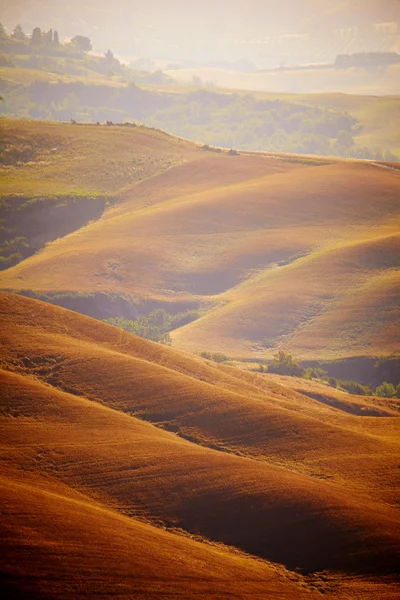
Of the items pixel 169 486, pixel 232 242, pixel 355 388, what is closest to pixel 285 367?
pixel 355 388

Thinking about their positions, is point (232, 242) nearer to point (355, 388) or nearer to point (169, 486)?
point (355, 388)

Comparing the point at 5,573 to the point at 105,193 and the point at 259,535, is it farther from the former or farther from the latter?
the point at 105,193

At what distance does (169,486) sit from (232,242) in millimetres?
65605

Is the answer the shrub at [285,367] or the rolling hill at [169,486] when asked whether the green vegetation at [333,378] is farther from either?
the rolling hill at [169,486]

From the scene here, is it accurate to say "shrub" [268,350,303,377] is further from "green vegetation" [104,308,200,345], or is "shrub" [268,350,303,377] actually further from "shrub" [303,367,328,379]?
"green vegetation" [104,308,200,345]

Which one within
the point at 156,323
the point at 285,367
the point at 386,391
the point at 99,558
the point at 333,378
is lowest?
the point at 156,323

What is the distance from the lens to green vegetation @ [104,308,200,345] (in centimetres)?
6881

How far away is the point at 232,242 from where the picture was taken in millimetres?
88188

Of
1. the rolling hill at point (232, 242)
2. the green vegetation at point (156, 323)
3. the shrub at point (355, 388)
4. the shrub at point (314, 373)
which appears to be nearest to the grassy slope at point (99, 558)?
the shrub at point (314, 373)

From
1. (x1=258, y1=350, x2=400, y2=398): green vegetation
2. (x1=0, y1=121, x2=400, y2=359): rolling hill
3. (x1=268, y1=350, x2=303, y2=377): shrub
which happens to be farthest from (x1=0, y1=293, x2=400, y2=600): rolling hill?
(x1=0, y1=121, x2=400, y2=359): rolling hill

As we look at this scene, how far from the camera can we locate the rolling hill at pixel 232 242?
70.0 meters

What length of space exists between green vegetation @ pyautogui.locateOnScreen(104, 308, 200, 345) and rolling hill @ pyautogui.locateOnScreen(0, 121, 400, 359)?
156 cm

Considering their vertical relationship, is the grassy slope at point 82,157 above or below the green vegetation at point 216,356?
above

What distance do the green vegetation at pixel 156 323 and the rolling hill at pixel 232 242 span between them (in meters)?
1.56
